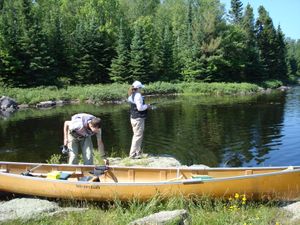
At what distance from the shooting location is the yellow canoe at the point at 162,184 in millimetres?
8141

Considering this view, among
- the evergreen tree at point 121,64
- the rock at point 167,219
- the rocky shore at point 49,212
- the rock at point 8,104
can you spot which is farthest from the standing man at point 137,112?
the evergreen tree at point 121,64

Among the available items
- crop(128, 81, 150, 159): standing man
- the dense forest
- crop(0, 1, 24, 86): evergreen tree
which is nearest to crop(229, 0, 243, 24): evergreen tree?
the dense forest

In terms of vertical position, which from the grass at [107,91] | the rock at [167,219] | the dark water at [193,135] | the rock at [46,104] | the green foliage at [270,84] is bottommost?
the dark water at [193,135]

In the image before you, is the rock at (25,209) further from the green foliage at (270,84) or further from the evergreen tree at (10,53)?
the green foliage at (270,84)

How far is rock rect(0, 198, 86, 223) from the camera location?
7.41m

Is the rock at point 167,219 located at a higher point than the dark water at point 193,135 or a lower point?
higher

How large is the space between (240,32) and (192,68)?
11645 millimetres

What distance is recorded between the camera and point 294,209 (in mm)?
7766

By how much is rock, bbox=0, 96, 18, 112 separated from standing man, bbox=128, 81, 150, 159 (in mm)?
25353

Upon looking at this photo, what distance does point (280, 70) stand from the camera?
72.2 meters

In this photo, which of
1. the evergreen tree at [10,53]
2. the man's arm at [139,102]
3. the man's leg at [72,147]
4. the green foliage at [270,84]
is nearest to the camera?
the man's leg at [72,147]

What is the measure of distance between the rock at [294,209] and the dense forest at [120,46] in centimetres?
4044

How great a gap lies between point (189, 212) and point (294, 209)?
6.65 ft

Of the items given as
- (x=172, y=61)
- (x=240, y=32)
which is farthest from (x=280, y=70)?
(x=172, y=61)
